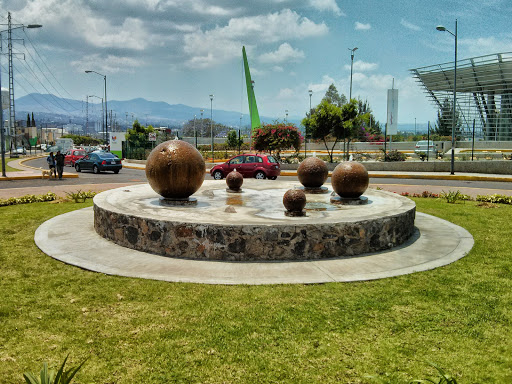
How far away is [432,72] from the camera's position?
67.9 m

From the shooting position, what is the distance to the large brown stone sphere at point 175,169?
10828 mm

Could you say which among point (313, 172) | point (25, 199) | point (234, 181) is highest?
point (313, 172)

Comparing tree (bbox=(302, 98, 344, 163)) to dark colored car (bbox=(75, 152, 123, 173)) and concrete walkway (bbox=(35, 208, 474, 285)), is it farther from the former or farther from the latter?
concrete walkway (bbox=(35, 208, 474, 285))

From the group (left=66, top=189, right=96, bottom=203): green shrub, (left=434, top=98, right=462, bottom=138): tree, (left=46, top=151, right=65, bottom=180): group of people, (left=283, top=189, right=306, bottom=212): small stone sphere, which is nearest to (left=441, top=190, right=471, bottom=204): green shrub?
(left=283, top=189, right=306, bottom=212): small stone sphere

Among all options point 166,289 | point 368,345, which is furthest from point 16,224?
point 368,345

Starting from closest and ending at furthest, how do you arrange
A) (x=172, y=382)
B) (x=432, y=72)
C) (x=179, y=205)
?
1. (x=172, y=382)
2. (x=179, y=205)
3. (x=432, y=72)

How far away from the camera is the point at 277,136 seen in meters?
36.8

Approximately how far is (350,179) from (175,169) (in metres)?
4.71

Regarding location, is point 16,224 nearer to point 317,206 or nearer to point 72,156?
point 317,206

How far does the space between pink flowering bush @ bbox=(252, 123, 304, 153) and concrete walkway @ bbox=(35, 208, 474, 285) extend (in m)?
27.0

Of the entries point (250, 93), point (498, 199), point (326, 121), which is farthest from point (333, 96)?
point (498, 199)

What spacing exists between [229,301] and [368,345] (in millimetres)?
2042

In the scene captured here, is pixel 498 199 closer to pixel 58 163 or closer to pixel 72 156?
pixel 58 163

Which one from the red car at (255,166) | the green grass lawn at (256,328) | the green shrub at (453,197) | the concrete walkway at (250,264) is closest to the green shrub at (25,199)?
the concrete walkway at (250,264)
